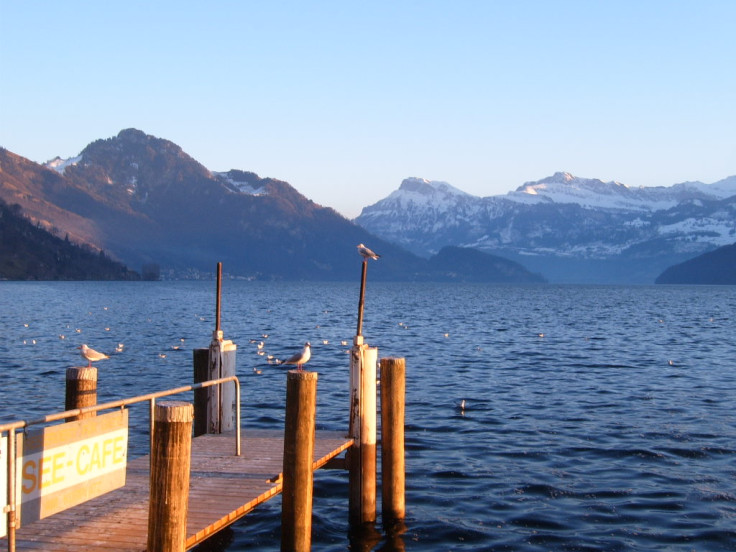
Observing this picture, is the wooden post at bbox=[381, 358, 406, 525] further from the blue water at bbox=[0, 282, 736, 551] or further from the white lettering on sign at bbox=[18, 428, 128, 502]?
the white lettering on sign at bbox=[18, 428, 128, 502]

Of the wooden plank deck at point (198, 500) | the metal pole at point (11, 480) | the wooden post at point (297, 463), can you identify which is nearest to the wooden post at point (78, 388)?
the wooden plank deck at point (198, 500)

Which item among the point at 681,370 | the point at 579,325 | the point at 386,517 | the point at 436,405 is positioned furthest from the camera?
the point at 579,325

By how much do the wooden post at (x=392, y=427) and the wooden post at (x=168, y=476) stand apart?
6009 millimetres

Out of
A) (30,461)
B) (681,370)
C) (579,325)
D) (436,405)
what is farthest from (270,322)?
(30,461)

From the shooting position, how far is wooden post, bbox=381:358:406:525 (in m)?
16.1

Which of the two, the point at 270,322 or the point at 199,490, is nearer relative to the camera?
the point at 199,490

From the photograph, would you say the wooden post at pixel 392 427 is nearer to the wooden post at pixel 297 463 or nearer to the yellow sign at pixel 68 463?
the wooden post at pixel 297 463

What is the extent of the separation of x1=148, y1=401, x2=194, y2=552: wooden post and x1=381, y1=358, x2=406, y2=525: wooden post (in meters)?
6.01

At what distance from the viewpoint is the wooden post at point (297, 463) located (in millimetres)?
13180

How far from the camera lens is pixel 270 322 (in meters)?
86.5

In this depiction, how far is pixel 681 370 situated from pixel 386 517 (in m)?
Result: 30.2

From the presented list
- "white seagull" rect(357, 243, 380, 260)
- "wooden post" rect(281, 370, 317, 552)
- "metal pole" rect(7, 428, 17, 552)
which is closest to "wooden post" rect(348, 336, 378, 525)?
"white seagull" rect(357, 243, 380, 260)

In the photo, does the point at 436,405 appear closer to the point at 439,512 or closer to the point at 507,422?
the point at 507,422

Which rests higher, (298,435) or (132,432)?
(298,435)
